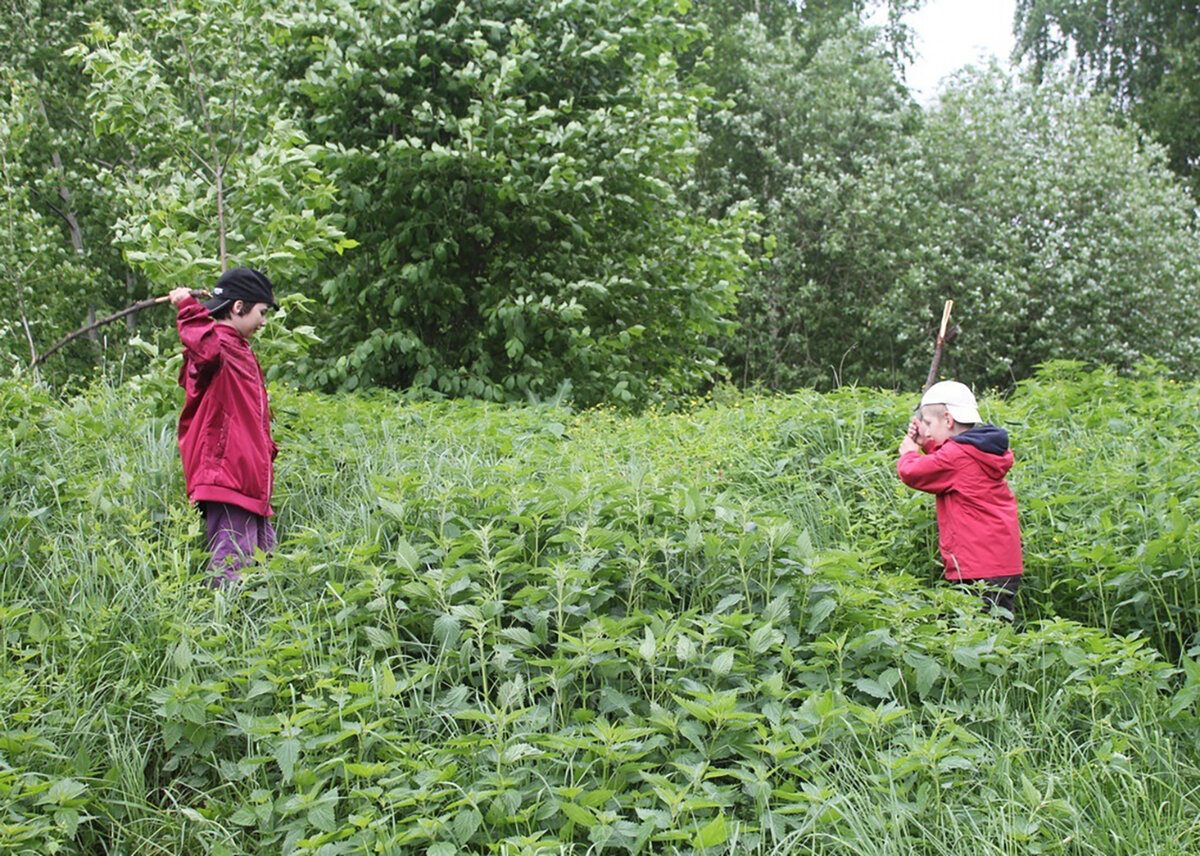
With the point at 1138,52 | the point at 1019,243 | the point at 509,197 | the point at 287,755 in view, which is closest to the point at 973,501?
the point at 287,755

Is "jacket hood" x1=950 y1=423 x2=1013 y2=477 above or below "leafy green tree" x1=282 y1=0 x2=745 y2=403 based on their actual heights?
below

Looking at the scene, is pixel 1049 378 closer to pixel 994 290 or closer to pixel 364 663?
pixel 364 663

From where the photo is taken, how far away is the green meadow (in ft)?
9.39

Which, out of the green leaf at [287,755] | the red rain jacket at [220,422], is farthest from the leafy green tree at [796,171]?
the green leaf at [287,755]

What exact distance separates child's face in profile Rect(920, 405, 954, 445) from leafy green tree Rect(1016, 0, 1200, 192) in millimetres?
22604

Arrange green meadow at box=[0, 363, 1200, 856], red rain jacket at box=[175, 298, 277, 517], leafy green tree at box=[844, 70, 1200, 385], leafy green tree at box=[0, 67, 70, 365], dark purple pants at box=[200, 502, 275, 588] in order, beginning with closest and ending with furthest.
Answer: green meadow at box=[0, 363, 1200, 856], dark purple pants at box=[200, 502, 275, 588], red rain jacket at box=[175, 298, 277, 517], leafy green tree at box=[0, 67, 70, 365], leafy green tree at box=[844, 70, 1200, 385]

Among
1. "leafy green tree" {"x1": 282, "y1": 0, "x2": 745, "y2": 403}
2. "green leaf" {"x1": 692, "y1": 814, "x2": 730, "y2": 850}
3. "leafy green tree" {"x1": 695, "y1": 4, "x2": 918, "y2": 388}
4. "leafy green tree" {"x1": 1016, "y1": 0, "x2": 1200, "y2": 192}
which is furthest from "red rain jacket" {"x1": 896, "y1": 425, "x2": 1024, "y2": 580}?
"leafy green tree" {"x1": 1016, "y1": 0, "x2": 1200, "y2": 192}

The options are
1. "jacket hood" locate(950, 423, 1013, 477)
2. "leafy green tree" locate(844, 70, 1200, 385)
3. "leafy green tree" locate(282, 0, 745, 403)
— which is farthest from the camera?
"leafy green tree" locate(844, 70, 1200, 385)

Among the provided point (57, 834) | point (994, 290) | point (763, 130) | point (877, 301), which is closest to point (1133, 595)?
point (57, 834)

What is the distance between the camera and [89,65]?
5.93m

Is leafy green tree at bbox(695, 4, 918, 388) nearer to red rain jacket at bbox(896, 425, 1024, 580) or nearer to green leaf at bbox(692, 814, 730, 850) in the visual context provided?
red rain jacket at bbox(896, 425, 1024, 580)

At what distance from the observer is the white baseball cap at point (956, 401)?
16.4ft

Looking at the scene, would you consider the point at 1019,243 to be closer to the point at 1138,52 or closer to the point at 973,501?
the point at 1138,52

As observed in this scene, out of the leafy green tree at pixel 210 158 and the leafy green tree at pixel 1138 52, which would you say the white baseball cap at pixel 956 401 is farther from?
the leafy green tree at pixel 1138 52
